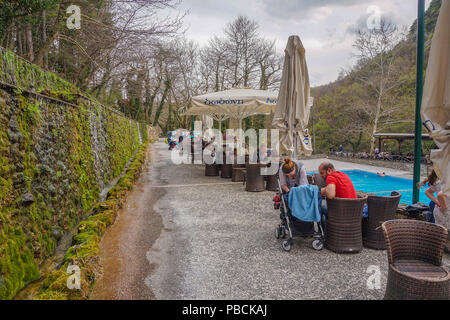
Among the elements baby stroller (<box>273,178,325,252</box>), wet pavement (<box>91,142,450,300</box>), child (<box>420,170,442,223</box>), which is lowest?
wet pavement (<box>91,142,450,300</box>)

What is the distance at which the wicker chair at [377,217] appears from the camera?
371 cm

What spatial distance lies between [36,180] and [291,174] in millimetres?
3310

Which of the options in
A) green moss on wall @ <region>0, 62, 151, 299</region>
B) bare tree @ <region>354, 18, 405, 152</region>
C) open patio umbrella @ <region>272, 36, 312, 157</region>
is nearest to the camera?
green moss on wall @ <region>0, 62, 151, 299</region>

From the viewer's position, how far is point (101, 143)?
7754 mm

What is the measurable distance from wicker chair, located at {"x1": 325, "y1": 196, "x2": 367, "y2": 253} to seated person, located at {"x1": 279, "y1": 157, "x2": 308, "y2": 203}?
79cm

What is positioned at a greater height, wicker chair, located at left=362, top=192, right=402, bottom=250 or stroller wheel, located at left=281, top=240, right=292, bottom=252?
wicker chair, located at left=362, top=192, right=402, bottom=250

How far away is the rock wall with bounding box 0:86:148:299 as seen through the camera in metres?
2.79

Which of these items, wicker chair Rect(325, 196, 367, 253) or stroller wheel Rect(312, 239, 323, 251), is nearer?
wicker chair Rect(325, 196, 367, 253)

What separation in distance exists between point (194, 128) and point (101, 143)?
17773mm

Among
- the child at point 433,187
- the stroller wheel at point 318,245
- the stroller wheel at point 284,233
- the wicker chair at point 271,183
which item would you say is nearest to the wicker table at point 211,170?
the wicker chair at point 271,183

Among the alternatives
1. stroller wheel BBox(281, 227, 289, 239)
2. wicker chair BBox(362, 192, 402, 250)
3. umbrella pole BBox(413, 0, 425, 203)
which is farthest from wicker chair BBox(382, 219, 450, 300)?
umbrella pole BBox(413, 0, 425, 203)

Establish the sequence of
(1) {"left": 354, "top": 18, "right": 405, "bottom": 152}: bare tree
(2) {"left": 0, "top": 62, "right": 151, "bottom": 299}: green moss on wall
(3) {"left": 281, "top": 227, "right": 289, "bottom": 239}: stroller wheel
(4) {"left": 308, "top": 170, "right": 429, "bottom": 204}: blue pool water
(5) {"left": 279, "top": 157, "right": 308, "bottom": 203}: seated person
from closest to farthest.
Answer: (2) {"left": 0, "top": 62, "right": 151, "bottom": 299}: green moss on wall → (3) {"left": 281, "top": 227, "right": 289, "bottom": 239}: stroller wheel → (5) {"left": 279, "top": 157, "right": 308, "bottom": 203}: seated person → (4) {"left": 308, "top": 170, "right": 429, "bottom": 204}: blue pool water → (1) {"left": 354, "top": 18, "right": 405, "bottom": 152}: bare tree

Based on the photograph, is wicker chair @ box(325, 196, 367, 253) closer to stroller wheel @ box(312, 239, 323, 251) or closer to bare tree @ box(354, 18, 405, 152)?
stroller wheel @ box(312, 239, 323, 251)
